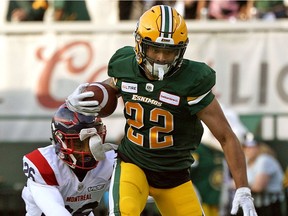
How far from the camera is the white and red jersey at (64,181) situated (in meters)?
5.69

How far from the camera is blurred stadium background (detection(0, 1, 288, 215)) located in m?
10.4

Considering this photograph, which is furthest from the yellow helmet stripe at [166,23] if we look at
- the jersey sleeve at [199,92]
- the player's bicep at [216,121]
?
the player's bicep at [216,121]

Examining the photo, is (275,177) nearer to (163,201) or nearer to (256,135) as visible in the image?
(256,135)

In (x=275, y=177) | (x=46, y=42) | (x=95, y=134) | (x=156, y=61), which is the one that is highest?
(x=156, y=61)

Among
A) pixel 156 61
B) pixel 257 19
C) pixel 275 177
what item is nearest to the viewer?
pixel 156 61

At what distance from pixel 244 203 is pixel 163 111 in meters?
0.75

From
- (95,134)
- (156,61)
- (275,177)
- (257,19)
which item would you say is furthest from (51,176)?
(257,19)

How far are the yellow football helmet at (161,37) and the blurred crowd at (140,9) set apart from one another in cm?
501

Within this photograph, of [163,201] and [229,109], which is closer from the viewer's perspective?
[163,201]

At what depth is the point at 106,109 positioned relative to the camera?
226 inches

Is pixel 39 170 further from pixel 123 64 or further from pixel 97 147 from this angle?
pixel 123 64

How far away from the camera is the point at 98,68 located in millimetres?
10633

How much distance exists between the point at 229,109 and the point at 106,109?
4.69 meters

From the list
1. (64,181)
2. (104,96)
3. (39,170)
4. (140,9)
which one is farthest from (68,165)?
(140,9)
